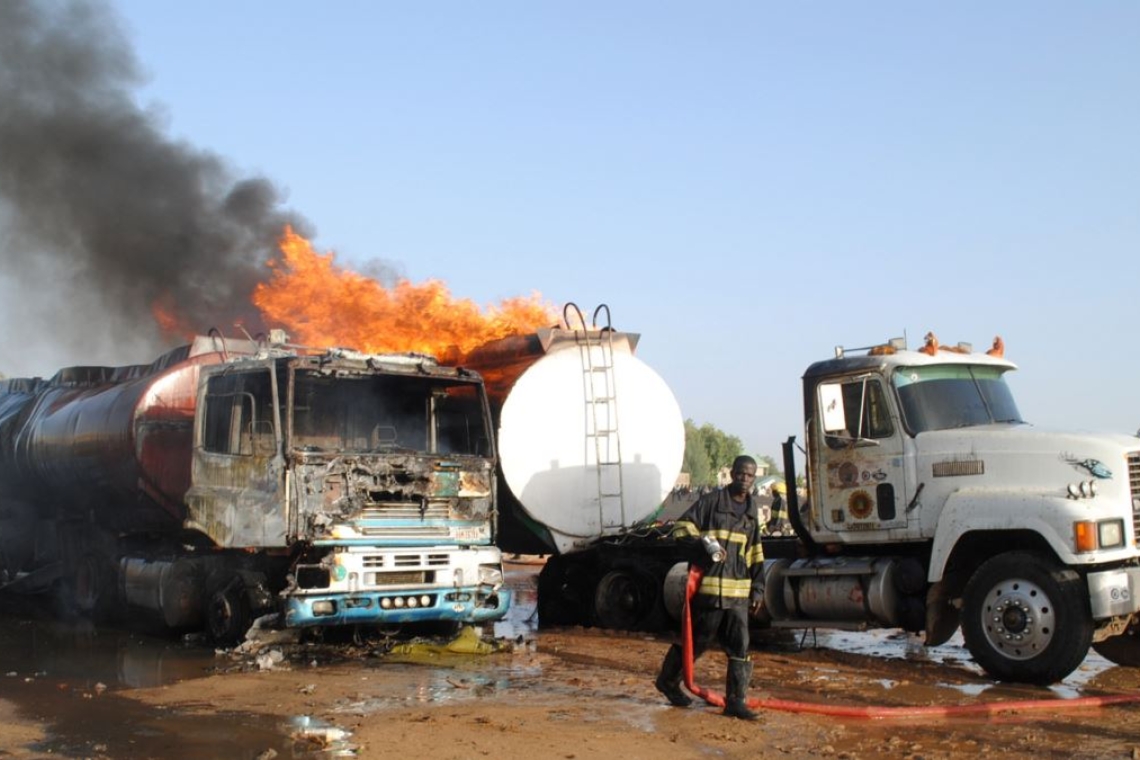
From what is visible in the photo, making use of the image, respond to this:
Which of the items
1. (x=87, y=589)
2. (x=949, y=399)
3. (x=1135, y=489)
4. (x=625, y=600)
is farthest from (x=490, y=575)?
(x=87, y=589)

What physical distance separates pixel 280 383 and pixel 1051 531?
755 cm

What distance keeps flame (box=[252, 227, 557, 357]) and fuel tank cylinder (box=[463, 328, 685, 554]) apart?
1.17m

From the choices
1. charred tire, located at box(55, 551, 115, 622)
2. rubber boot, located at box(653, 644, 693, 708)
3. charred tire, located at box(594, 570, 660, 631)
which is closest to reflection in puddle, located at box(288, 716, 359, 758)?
rubber boot, located at box(653, 644, 693, 708)

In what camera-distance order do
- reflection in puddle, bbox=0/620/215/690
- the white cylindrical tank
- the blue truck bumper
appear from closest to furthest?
reflection in puddle, bbox=0/620/215/690
the blue truck bumper
the white cylindrical tank

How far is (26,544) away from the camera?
1936 centimetres

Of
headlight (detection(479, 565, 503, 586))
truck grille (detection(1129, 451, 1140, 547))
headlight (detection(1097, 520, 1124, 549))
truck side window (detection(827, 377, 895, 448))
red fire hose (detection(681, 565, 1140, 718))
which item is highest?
truck side window (detection(827, 377, 895, 448))

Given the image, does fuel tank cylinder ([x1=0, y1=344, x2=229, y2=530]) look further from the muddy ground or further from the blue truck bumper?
the blue truck bumper

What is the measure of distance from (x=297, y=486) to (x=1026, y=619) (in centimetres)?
693

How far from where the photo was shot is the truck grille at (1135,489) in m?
10.9

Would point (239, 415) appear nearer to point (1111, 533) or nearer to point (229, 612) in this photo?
point (229, 612)

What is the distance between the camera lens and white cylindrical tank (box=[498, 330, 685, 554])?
15141 millimetres

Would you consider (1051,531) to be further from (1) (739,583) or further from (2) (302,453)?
(2) (302,453)

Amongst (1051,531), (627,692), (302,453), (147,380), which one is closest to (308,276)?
(147,380)

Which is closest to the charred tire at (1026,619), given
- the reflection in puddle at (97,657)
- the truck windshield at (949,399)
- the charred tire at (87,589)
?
the truck windshield at (949,399)
